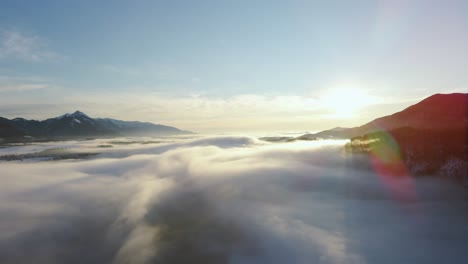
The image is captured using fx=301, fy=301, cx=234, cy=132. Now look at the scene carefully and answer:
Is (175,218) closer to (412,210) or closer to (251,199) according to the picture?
(251,199)

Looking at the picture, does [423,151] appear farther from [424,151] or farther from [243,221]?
[243,221]

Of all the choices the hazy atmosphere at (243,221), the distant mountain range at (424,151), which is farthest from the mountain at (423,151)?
the hazy atmosphere at (243,221)

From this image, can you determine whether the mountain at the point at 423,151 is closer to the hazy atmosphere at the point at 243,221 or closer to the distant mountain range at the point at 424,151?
the distant mountain range at the point at 424,151

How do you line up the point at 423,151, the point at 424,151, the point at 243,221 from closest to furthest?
the point at 243,221 < the point at 424,151 < the point at 423,151

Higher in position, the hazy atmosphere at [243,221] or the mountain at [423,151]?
the mountain at [423,151]

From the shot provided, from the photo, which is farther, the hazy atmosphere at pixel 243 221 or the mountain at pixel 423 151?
the mountain at pixel 423 151

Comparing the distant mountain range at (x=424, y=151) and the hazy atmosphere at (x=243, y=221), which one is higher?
the distant mountain range at (x=424, y=151)

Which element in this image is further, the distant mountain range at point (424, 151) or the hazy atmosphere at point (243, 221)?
the distant mountain range at point (424, 151)

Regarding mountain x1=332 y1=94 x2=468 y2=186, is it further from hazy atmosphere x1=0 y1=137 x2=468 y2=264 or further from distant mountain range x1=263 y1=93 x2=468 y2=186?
hazy atmosphere x1=0 y1=137 x2=468 y2=264

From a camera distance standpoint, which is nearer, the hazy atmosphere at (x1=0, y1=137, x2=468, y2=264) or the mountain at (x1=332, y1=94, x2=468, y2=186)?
the hazy atmosphere at (x1=0, y1=137, x2=468, y2=264)

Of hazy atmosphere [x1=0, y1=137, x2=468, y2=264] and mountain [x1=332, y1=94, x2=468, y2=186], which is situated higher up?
mountain [x1=332, y1=94, x2=468, y2=186]

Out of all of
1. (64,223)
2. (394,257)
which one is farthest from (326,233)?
(64,223)

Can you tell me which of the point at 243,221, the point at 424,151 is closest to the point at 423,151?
the point at 424,151

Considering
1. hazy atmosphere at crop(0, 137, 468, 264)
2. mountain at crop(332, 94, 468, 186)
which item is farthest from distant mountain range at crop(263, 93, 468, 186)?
hazy atmosphere at crop(0, 137, 468, 264)
